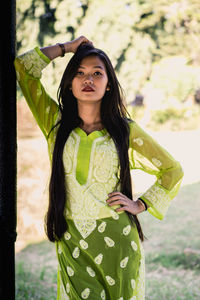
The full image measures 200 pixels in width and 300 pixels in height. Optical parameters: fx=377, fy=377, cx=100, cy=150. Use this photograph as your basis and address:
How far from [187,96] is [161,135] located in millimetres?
1706

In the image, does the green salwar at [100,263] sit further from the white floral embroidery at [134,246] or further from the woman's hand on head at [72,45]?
the woman's hand on head at [72,45]

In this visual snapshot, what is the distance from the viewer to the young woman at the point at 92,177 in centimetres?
143

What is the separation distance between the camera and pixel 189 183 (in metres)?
7.48

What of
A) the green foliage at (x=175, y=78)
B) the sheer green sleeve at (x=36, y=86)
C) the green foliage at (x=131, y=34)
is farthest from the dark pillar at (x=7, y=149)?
the green foliage at (x=175, y=78)

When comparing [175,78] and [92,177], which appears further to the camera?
[175,78]

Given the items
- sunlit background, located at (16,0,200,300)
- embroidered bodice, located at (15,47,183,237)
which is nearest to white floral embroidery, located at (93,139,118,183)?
embroidered bodice, located at (15,47,183,237)

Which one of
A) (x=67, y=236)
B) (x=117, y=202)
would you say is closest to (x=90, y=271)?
(x=67, y=236)

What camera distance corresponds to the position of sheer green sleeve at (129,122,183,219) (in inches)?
61.2

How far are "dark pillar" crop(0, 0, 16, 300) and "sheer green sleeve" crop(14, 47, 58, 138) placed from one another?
0.06 metres

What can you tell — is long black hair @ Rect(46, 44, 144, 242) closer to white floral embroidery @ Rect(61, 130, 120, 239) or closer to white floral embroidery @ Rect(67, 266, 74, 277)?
white floral embroidery @ Rect(61, 130, 120, 239)

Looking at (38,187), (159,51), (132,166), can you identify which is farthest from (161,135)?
(132,166)

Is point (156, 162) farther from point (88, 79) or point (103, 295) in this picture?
point (103, 295)

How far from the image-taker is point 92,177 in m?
1.47

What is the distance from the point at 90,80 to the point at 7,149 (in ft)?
1.35
